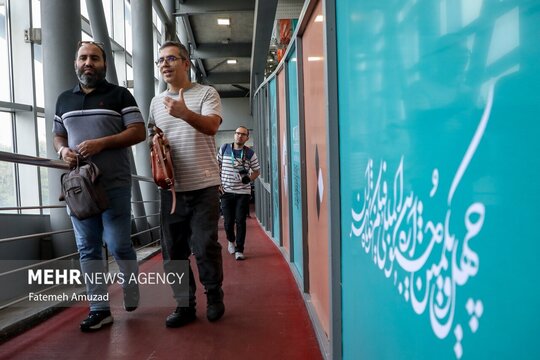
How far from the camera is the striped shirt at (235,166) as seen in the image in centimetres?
486

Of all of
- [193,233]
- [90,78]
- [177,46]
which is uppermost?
[177,46]

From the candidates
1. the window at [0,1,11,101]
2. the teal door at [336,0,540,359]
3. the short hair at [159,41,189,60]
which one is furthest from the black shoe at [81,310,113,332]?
the window at [0,1,11,101]

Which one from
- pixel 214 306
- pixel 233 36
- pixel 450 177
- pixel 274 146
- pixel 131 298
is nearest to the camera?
pixel 450 177

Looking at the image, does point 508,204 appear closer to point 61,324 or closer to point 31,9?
point 61,324

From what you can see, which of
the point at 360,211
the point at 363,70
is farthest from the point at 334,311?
the point at 363,70

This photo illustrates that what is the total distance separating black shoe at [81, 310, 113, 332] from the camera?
247 centimetres

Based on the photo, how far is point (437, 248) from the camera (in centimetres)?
81

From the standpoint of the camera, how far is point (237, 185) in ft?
16.0

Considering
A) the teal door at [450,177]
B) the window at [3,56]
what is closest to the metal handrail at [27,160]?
the teal door at [450,177]

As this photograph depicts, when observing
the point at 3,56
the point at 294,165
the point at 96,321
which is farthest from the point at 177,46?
the point at 3,56

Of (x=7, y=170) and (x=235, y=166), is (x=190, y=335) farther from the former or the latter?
(x=7, y=170)

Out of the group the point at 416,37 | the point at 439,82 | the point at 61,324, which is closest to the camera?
the point at 439,82

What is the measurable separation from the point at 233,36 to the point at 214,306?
1092 cm

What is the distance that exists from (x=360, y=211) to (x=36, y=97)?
4.50 m
